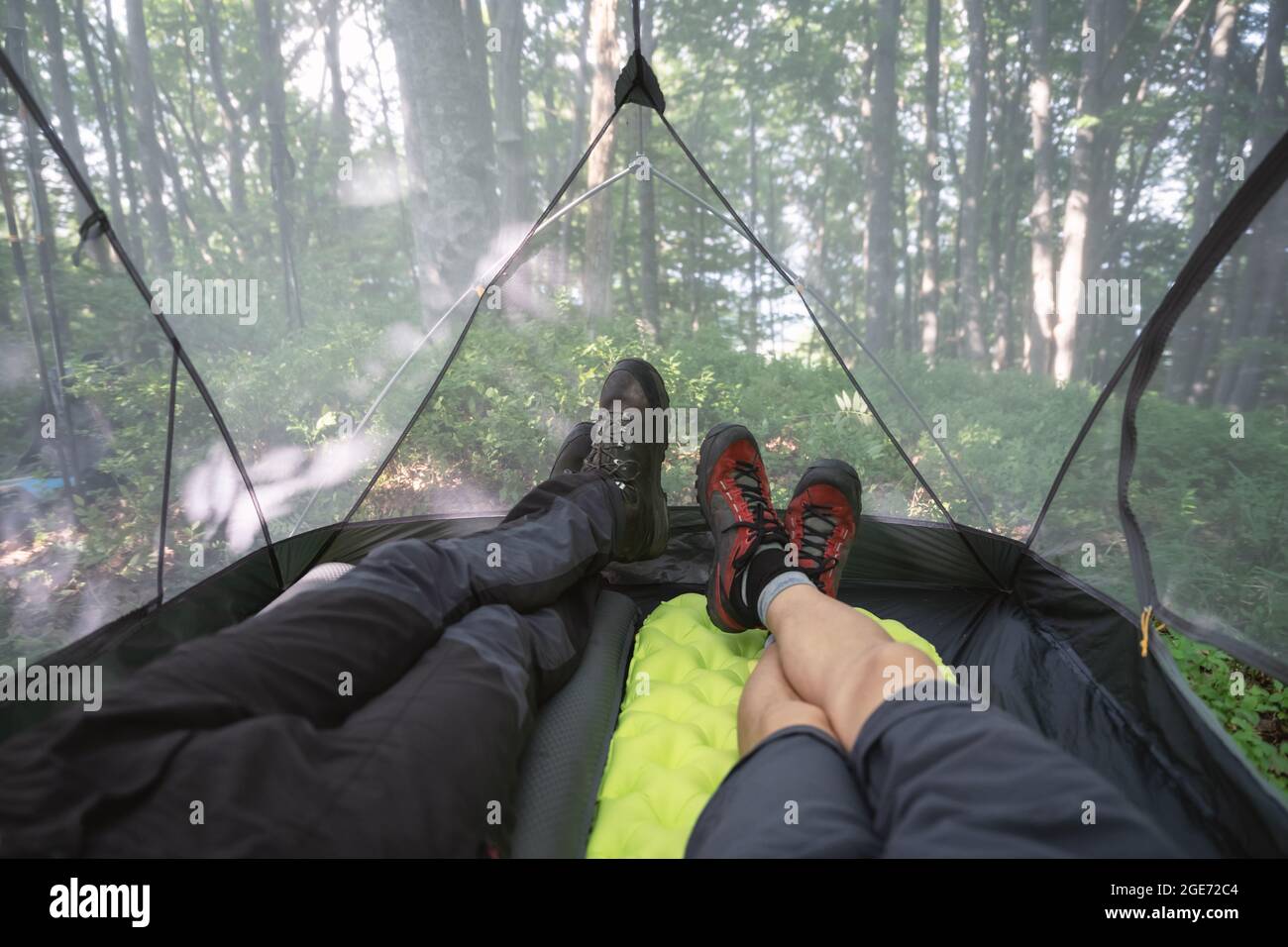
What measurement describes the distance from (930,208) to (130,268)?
5.89 feet

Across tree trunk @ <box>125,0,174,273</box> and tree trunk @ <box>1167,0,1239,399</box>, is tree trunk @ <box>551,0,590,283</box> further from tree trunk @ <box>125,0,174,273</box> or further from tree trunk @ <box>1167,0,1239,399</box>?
tree trunk @ <box>1167,0,1239,399</box>

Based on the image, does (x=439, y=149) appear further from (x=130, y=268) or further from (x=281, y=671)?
(x=281, y=671)

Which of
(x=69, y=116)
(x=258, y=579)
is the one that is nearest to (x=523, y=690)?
(x=258, y=579)

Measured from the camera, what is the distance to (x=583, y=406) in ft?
7.48

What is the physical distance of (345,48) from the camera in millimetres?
1591

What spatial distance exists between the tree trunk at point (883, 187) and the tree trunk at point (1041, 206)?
30cm

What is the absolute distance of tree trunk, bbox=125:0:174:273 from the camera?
4.47 feet

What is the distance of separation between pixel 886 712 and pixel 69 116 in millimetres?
1723

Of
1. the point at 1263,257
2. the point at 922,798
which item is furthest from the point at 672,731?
the point at 1263,257

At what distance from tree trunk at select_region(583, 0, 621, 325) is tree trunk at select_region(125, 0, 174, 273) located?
0.99 metres

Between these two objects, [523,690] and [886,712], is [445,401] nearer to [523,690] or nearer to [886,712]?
[523,690]

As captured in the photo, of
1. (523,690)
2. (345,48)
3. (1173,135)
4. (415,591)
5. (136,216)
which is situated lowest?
(523,690)

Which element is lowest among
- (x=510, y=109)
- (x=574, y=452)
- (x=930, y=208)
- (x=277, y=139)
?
(x=574, y=452)
